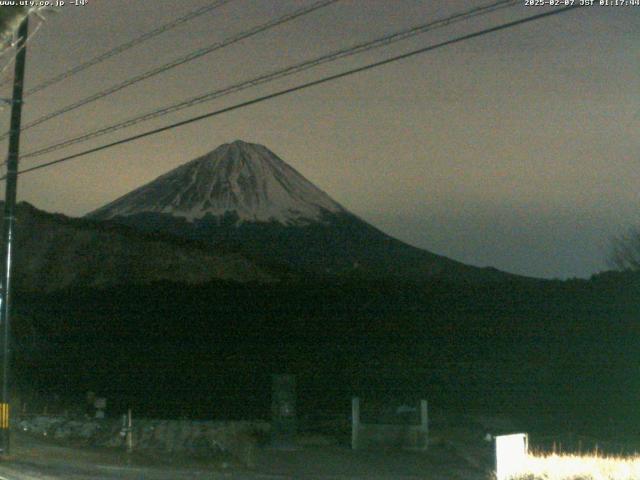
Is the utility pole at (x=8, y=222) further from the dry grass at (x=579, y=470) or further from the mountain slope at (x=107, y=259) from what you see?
the mountain slope at (x=107, y=259)

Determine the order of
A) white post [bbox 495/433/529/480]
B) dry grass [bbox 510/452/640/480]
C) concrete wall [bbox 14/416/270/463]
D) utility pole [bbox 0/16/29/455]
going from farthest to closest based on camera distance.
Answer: concrete wall [bbox 14/416/270/463] → utility pole [bbox 0/16/29/455] → white post [bbox 495/433/529/480] → dry grass [bbox 510/452/640/480]

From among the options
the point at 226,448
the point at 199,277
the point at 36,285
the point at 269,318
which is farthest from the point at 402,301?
the point at 36,285

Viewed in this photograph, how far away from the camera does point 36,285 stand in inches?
2393

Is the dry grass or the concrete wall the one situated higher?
A: the dry grass

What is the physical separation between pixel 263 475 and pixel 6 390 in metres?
6.03

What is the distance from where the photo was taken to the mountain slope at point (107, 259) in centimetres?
5994

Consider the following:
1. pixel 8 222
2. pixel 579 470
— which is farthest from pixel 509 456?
pixel 8 222

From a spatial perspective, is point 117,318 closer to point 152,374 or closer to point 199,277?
point 152,374

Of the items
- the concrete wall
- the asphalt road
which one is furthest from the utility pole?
the concrete wall

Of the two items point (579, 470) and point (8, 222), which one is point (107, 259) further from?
point (579, 470)

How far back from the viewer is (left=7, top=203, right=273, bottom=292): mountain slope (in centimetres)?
5994

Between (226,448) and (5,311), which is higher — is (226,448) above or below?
below

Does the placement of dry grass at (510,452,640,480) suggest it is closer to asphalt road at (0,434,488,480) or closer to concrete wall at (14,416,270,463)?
asphalt road at (0,434,488,480)

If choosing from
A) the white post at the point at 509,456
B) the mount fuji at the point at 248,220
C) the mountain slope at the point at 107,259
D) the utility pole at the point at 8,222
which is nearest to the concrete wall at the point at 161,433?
the utility pole at the point at 8,222
